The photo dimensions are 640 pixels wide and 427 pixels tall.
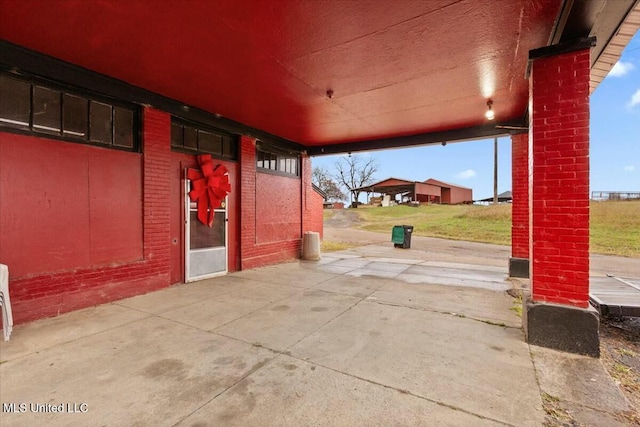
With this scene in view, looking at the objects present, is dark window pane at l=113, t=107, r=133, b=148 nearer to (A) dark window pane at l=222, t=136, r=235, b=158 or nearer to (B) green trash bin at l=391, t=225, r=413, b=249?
(A) dark window pane at l=222, t=136, r=235, b=158

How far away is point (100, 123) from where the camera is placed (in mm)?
4520

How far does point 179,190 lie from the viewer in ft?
18.7

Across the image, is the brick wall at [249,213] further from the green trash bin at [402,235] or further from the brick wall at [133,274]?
the green trash bin at [402,235]

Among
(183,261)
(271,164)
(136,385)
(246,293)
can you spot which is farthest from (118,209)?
(271,164)

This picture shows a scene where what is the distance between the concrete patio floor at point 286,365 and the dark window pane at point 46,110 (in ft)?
8.51

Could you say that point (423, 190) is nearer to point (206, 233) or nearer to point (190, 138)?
point (206, 233)

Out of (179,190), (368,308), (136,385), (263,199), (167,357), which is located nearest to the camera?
(136,385)

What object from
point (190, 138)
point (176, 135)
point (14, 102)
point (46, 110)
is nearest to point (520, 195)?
point (190, 138)

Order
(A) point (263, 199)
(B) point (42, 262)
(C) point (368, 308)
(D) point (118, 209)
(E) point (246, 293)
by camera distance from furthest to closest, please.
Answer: (A) point (263, 199) → (E) point (246, 293) → (D) point (118, 209) → (C) point (368, 308) → (B) point (42, 262)

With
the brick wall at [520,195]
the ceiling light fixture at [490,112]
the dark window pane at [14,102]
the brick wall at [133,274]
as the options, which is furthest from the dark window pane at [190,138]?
the brick wall at [520,195]

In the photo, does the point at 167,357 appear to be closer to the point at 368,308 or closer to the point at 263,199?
the point at 368,308

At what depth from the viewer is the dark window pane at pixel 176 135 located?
565 centimetres

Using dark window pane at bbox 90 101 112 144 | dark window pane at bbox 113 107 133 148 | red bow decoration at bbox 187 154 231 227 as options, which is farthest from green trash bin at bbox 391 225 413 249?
dark window pane at bbox 90 101 112 144

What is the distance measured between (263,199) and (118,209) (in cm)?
352
